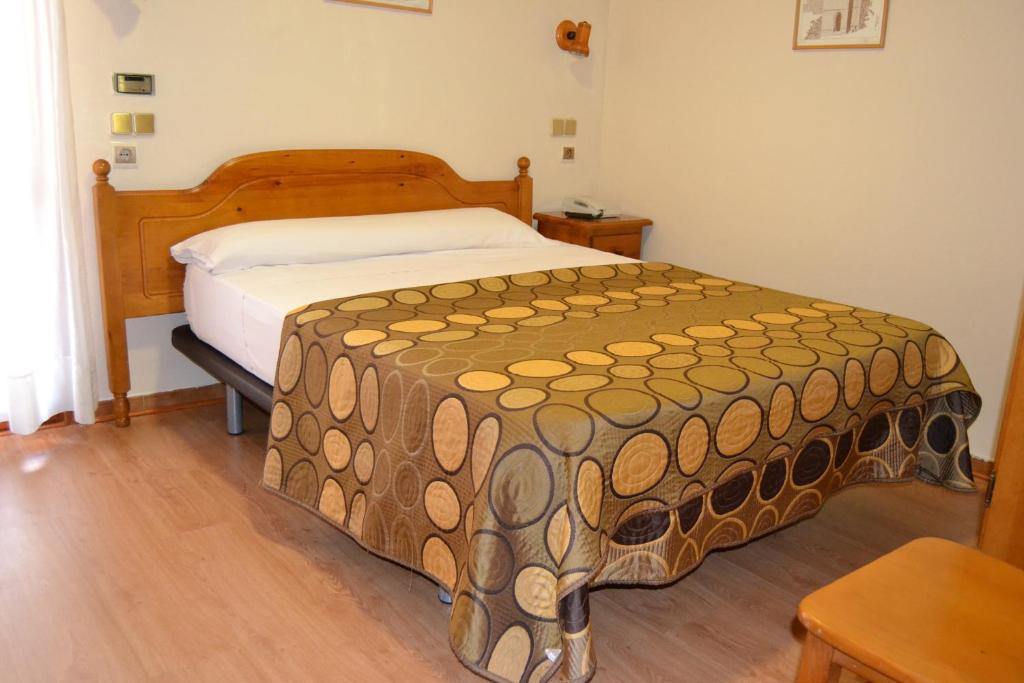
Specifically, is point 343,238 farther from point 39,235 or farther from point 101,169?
point 39,235

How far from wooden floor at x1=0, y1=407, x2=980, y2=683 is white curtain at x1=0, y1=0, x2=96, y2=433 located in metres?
0.24

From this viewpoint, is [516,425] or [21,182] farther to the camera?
[21,182]

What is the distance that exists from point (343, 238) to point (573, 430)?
1.77 meters

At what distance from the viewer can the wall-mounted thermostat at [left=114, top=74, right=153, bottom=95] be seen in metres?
3.06

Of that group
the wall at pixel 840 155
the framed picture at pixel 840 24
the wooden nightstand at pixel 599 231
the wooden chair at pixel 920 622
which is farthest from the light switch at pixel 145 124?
the wooden chair at pixel 920 622

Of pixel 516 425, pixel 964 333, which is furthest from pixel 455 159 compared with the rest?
pixel 516 425

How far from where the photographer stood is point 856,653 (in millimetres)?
1275

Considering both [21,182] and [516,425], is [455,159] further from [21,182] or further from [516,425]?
[516,425]

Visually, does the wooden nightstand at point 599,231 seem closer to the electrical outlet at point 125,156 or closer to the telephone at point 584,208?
the telephone at point 584,208

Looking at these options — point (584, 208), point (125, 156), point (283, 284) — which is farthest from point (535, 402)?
point (584, 208)

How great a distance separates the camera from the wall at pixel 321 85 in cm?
309

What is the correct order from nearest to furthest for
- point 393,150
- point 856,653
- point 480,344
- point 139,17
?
point 856,653
point 480,344
point 139,17
point 393,150

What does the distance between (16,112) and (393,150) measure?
1.44 metres

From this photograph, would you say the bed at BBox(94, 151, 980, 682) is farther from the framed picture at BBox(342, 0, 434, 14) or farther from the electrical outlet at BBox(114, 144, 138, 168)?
the framed picture at BBox(342, 0, 434, 14)
